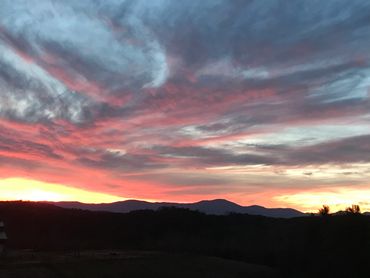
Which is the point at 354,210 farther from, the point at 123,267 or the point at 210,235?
the point at 210,235

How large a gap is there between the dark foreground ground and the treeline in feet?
17.0

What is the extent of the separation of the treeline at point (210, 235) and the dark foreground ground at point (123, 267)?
5.18 m

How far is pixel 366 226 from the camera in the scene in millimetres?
44406

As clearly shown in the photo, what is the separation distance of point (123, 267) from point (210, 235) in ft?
147

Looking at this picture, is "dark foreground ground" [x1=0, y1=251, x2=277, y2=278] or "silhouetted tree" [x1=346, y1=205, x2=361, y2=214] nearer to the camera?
"dark foreground ground" [x1=0, y1=251, x2=277, y2=278]

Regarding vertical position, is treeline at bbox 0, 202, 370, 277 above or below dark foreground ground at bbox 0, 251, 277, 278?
above

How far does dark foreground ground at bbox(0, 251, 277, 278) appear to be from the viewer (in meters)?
34.2

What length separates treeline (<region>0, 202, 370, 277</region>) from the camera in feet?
146

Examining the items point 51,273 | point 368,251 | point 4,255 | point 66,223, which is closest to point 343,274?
point 368,251

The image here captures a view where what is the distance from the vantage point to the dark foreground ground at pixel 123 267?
3422cm

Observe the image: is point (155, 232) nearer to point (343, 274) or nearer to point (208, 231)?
point (208, 231)

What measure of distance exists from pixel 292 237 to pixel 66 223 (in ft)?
135

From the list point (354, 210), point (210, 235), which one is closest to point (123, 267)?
point (354, 210)

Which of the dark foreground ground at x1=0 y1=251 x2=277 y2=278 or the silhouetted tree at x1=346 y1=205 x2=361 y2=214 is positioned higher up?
the silhouetted tree at x1=346 y1=205 x2=361 y2=214
